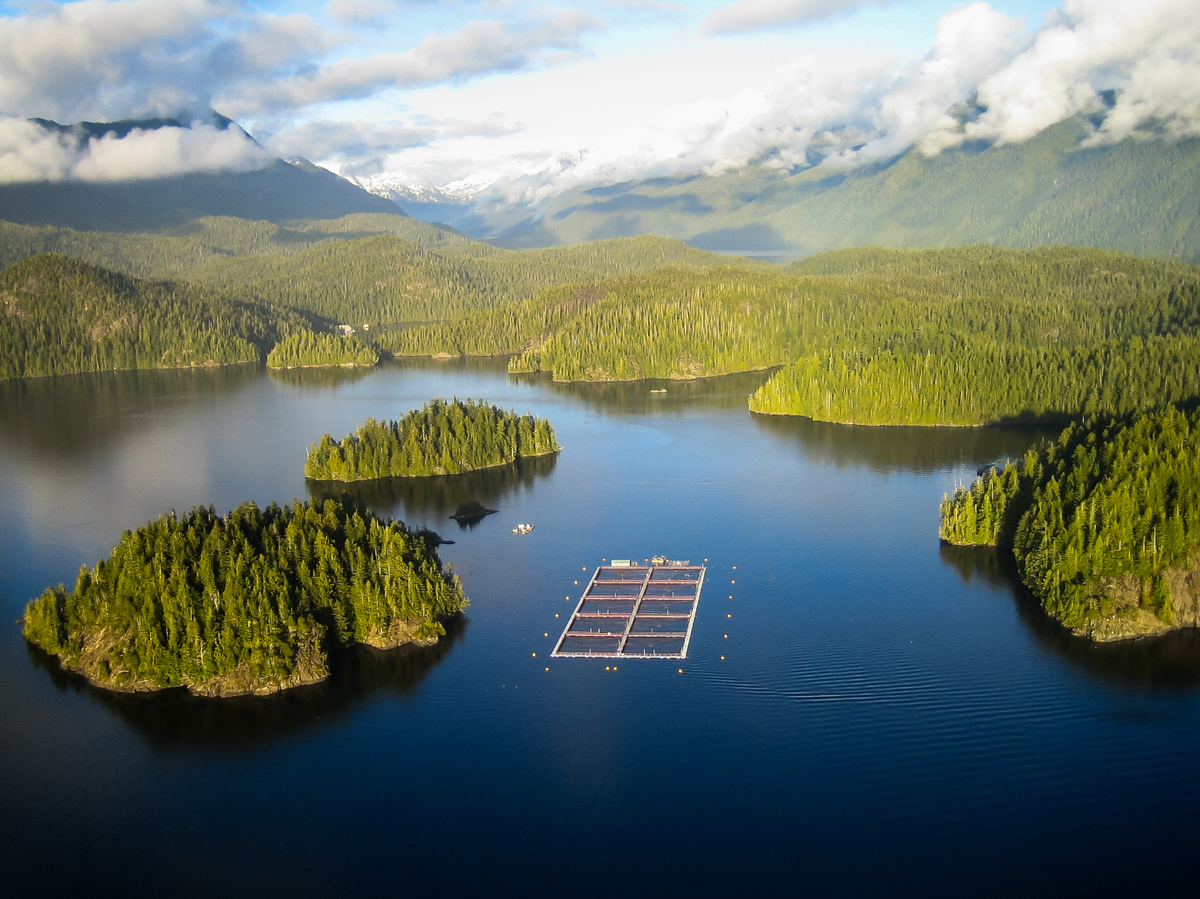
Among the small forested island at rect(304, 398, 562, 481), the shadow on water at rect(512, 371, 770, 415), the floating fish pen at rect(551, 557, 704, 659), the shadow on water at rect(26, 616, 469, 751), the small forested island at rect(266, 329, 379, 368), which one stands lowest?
the shadow on water at rect(26, 616, 469, 751)

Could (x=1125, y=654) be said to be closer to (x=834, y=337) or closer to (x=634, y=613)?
(x=634, y=613)

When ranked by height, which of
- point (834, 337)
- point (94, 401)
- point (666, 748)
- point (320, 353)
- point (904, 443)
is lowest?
point (666, 748)

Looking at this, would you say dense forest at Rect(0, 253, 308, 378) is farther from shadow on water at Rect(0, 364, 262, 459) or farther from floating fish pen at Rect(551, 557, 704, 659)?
floating fish pen at Rect(551, 557, 704, 659)

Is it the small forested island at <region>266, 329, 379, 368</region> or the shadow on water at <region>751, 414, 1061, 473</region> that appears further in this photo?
the small forested island at <region>266, 329, 379, 368</region>

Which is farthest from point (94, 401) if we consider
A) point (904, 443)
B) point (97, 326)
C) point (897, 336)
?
point (897, 336)

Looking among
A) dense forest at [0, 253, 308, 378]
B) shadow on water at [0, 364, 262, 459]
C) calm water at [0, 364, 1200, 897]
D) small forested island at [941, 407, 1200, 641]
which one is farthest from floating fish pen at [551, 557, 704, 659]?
dense forest at [0, 253, 308, 378]

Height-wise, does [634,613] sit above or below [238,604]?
below

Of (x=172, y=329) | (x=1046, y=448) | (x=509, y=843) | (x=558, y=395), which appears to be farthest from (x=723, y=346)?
(x=509, y=843)

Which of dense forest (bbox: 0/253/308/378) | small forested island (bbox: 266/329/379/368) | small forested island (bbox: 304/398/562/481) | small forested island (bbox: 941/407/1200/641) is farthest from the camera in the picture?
small forested island (bbox: 266/329/379/368)

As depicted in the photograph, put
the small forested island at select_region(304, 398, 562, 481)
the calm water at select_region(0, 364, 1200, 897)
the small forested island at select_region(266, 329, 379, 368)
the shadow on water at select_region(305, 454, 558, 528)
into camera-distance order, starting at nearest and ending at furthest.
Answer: the calm water at select_region(0, 364, 1200, 897), the shadow on water at select_region(305, 454, 558, 528), the small forested island at select_region(304, 398, 562, 481), the small forested island at select_region(266, 329, 379, 368)
